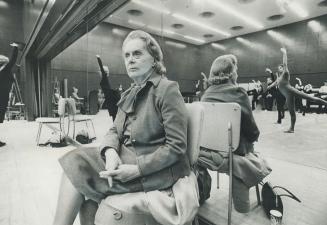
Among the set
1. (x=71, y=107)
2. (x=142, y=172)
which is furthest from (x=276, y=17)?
(x=71, y=107)

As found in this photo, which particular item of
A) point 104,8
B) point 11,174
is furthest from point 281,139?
point 11,174

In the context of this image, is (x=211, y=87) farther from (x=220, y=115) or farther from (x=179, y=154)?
(x=179, y=154)

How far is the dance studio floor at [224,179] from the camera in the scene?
1640mm

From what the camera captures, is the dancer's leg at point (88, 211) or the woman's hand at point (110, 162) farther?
the dancer's leg at point (88, 211)

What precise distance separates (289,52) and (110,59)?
404cm

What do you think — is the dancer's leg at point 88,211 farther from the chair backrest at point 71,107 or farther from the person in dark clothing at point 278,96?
the person in dark clothing at point 278,96

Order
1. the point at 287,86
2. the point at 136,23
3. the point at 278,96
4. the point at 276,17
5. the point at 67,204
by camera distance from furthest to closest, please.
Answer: the point at 278,96
the point at 287,86
the point at 136,23
the point at 276,17
the point at 67,204

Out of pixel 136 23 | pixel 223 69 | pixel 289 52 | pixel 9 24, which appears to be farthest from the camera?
pixel 9 24

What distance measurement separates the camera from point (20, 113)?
8531 mm

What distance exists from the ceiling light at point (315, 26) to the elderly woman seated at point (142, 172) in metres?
3.19

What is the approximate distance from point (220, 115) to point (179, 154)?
0.71 m

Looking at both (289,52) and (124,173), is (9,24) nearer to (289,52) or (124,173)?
(289,52)

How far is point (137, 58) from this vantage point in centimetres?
111

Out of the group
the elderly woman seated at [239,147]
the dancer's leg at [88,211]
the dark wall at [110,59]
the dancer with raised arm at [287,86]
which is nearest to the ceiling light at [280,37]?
the dancer with raised arm at [287,86]
